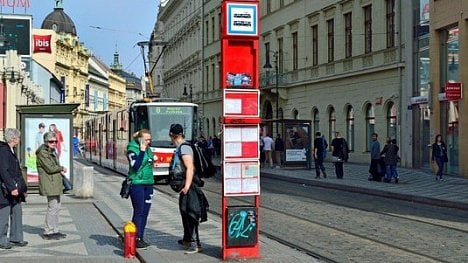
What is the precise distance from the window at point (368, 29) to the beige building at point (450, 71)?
8532mm

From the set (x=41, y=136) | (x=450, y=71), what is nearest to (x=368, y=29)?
(x=450, y=71)

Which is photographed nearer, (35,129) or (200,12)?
(35,129)

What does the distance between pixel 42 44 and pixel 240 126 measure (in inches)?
3763

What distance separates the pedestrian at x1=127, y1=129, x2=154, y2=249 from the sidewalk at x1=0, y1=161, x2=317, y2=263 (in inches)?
19.2

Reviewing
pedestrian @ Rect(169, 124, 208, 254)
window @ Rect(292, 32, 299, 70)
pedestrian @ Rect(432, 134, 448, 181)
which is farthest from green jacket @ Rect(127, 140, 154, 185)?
window @ Rect(292, 32, 299, 70)

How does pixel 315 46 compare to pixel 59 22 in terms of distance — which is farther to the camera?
pixel 59 22

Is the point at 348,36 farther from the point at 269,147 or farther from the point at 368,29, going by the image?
the point at 269,147

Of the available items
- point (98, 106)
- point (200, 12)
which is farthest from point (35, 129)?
point (98, 106)

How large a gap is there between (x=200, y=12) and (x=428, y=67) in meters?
44.9

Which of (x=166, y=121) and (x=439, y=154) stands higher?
(x=166, y=121)

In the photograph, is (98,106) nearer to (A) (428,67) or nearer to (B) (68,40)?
(B) (68,40)

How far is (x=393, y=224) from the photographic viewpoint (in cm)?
1544

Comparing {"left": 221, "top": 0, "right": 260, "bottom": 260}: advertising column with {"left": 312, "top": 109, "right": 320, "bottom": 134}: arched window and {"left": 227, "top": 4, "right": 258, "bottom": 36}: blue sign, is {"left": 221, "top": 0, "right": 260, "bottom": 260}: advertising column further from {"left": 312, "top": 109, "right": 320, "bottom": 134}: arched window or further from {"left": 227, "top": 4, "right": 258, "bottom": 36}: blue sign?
{"left": 312, "top": 109, "right": 320, "bottom": 134}: arched window

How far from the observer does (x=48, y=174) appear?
12.6m
